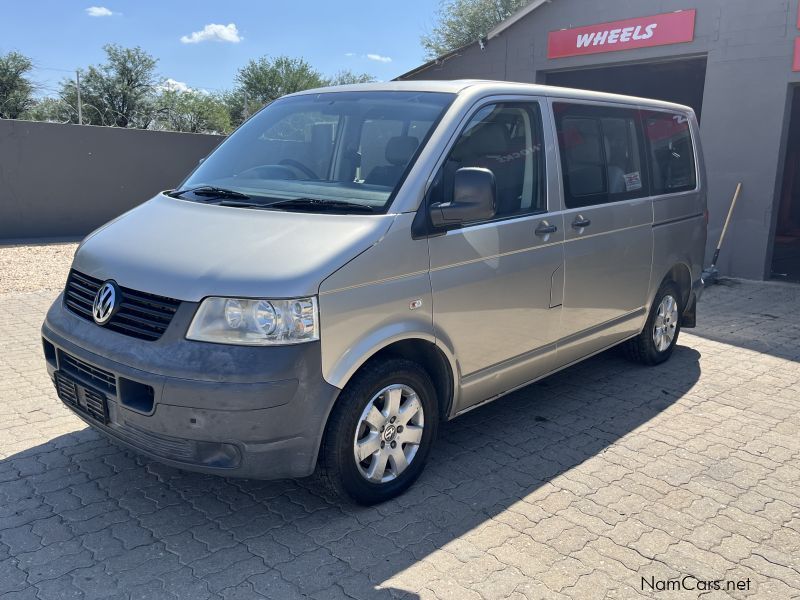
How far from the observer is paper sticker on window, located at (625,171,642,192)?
5.13 m

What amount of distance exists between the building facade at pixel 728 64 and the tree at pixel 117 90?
27.0m

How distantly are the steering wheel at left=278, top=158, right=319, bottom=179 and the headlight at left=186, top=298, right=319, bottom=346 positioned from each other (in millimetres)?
1172

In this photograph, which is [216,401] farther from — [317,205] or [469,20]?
[469,20]

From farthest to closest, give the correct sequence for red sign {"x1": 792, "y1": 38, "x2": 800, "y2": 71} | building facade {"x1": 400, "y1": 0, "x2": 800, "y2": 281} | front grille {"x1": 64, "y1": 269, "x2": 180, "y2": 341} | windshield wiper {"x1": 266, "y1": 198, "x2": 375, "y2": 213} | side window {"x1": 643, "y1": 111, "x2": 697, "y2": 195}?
building facade {"x1": 400, "y1": 0, "x2": 800, "y2": 281} → red sign {"x1": 792, "y1": 38, "x2": 800, "y2": 71} → side window {"x1": 643, "y1": 111, "x2": 697, "y2": 195} → windshield wiper {"x1": 266, "y1": 198, "x2": 375, "y2": 213} → front grille {"x1": 64, "y1": 269, "x2": 180, "y2": 341}

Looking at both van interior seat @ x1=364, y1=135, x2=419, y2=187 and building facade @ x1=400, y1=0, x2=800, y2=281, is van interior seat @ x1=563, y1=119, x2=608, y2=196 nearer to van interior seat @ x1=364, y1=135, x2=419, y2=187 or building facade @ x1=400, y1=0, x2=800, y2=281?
van interior seat @ x1=364, y1=135, x2=419, y2=187

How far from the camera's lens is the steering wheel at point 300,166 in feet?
13.0

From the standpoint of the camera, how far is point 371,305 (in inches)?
128

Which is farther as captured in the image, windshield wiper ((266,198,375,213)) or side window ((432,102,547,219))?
side window ((432,102,547,219))

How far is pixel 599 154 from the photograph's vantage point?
15.8 feet

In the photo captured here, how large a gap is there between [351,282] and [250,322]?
0.48 metres

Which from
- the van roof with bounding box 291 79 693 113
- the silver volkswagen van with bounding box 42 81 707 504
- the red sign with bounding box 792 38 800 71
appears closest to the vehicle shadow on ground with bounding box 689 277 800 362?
the silver volkswagen van with bounding box 42 81 707 504

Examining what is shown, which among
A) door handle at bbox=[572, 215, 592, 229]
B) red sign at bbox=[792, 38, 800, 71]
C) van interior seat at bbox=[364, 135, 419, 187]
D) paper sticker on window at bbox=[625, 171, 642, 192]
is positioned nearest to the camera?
van interior seat at bbox=[364, 135, 419, 187]

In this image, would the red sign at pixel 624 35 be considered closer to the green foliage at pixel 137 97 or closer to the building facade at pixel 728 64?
the building facade at pixel 728 64

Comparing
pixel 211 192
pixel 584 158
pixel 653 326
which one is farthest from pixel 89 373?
pixel 653 326
